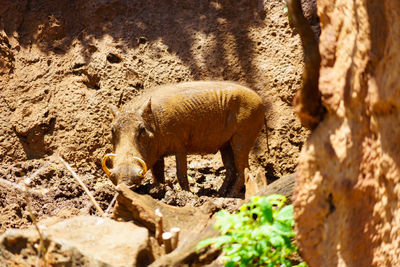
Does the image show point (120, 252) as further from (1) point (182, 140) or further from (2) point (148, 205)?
(1) point (182, 140)

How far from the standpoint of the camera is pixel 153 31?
995 cm

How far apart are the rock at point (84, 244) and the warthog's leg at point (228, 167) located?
3684 mm

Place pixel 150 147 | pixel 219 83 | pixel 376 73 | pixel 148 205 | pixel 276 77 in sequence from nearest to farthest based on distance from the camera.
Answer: pixel 376 73 → pixel 148 205 → pixel 150 147 → pixel 219 83 → pixel 276 77

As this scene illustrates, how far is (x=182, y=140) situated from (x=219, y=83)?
98 centimetres

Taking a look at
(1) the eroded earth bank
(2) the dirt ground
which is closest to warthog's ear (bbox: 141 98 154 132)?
(1) the eroded earth bank

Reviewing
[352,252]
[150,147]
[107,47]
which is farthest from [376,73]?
[107,47]

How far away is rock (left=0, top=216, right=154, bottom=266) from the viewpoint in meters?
4.10

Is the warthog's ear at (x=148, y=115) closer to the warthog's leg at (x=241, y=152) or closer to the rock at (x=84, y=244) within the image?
the warthog's leg at (x=241, y=152)

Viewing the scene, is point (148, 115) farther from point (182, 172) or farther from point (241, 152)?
point (241, 152)

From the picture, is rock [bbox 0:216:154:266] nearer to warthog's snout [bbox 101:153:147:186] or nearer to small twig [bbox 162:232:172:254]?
small twig [bbox 162:232:172:254]

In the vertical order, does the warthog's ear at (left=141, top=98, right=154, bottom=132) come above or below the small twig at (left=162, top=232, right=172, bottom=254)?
above

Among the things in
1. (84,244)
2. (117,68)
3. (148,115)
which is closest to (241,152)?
(148,115)

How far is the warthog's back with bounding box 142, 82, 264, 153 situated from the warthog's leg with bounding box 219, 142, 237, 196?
0.88 ft

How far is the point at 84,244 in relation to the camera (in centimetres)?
438
